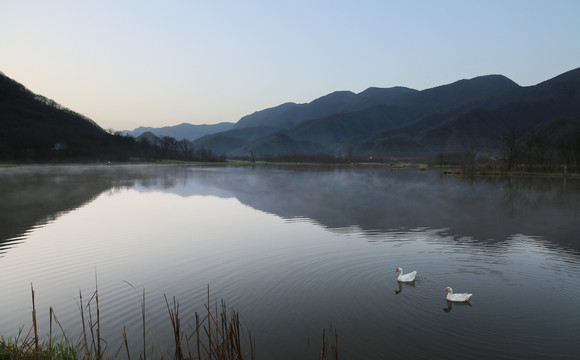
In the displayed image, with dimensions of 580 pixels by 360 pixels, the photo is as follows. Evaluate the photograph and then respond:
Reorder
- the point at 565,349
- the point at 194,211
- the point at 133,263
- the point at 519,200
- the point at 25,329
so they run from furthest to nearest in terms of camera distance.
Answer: the point at 519,200 < the point at 194,211 < the point at 133,263 < the point at 25,329 < the point at 565,349

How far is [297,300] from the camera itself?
38.2ft

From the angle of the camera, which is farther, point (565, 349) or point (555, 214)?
point (555, 214)

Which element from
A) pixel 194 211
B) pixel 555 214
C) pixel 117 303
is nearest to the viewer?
pixel 117 303

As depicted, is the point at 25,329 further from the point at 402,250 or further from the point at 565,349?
the point at 402,250

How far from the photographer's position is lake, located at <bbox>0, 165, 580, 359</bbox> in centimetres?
917

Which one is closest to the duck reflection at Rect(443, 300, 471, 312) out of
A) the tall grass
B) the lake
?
the lake

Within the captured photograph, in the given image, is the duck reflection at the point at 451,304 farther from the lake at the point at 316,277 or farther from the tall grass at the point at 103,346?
the tall grass at the point at 103,346

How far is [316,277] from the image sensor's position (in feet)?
45.5

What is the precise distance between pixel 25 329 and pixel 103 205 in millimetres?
26676

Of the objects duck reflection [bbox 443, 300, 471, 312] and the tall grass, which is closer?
the tall grass

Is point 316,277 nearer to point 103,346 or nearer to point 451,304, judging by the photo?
point 451,304

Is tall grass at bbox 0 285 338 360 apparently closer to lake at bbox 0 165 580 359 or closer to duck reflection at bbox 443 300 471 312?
lake at bbox 0 165 580 359

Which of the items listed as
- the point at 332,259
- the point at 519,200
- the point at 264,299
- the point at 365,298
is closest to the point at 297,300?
the point at 264,299

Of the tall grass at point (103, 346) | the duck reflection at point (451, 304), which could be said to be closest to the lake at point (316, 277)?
the duck reflection at point (451, 304)
